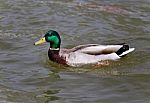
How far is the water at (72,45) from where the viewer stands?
9.49m

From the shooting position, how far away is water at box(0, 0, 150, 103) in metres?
9.49

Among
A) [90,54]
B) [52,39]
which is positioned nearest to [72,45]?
[52,39]

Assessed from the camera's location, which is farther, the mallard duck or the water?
the mallard duck

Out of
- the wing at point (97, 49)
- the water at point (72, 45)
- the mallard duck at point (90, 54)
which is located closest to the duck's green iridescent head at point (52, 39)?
the mallard duck at point (90, 54)

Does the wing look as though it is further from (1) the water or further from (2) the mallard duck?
(1) the water

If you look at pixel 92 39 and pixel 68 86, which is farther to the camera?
pixel 92 39

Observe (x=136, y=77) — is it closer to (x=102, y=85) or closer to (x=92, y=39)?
(x=102, y=85)

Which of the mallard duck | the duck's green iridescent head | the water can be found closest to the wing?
the mallard duck

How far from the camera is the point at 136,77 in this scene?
1037 centimetres

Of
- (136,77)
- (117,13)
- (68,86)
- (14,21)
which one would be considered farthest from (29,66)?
(117,13)

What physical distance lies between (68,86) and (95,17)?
5.57 meters

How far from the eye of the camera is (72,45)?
13.0 meters

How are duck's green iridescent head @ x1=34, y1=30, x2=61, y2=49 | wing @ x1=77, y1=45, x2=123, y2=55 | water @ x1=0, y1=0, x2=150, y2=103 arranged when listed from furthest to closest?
duck's green iridescent head @ x1=34, y1=30, x2=61, y2=49 → wing @ x1=77, y1=45, x2=123, y2=55 → water @ x1=0, y1=0, x2=150, y2=103

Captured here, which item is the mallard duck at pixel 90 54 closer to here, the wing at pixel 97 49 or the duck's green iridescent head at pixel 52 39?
the wing at pixel 97 49
